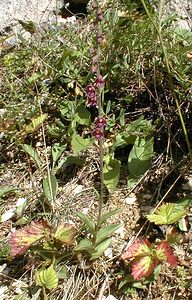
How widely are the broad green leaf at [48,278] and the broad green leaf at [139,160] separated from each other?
0.57m

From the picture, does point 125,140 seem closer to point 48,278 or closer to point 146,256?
point 146,256

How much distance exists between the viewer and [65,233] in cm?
210

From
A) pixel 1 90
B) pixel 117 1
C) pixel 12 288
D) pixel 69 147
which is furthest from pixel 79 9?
pixel 12 288

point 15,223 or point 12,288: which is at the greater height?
point 15,223

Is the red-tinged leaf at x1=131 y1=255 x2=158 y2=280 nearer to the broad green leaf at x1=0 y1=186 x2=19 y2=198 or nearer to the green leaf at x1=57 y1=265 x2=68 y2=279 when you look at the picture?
the green leaf at x1=57 y1=265 x2=68 y2=279

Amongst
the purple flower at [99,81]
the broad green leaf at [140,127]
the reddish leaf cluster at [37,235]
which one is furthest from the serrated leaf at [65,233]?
the purple flower at [99,81]

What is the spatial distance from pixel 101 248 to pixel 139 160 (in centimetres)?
49

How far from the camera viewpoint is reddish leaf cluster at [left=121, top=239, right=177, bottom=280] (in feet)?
6.43

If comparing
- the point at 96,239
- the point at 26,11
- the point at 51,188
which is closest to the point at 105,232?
the point at 96,239

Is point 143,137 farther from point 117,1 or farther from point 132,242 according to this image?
point 117,1

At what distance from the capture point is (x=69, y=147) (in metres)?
2.60

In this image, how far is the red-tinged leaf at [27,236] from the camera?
6.82 ft

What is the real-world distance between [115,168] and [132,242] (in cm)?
37

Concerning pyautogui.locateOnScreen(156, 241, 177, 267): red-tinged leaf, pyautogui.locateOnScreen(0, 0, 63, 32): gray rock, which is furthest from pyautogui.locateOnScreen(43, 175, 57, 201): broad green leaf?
pyautogui.locateOnScreen(0, 0, 63, 32): gray rock
